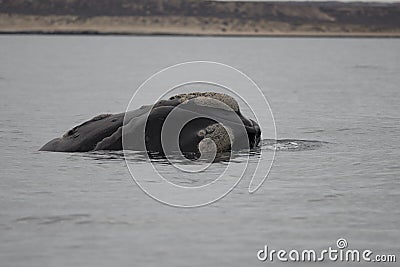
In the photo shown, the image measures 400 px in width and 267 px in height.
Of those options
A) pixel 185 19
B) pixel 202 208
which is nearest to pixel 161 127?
pixel 202 208

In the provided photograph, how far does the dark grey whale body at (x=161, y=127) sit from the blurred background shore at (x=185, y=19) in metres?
111

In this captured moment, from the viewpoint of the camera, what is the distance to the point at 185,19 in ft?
434

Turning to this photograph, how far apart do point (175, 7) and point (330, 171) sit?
123m

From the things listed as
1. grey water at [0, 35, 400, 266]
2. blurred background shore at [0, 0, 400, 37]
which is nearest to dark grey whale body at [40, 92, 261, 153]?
grey water at [0, 35, 400, 266]

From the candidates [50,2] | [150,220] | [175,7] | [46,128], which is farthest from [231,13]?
[150,220]

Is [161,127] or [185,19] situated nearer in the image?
[161,127]

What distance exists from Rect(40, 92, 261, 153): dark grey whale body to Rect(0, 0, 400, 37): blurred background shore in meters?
111

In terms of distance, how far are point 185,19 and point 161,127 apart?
118703mm

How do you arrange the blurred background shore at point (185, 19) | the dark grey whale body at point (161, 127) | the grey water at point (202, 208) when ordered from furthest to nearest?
the blurred background shore at point (185, 19) < the dark grey whale body at point (161, 127) < the grey water at point (202, 208)

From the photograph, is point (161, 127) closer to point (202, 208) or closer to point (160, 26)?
point (202, 208)

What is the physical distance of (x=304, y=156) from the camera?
15.3m

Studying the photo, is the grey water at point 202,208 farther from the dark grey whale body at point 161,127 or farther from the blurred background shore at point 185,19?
the blurred background shore at point 185,19

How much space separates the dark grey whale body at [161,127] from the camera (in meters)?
14.6

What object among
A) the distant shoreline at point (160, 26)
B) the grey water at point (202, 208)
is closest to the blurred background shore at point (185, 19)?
the distant shoreline at point (160, 26)
